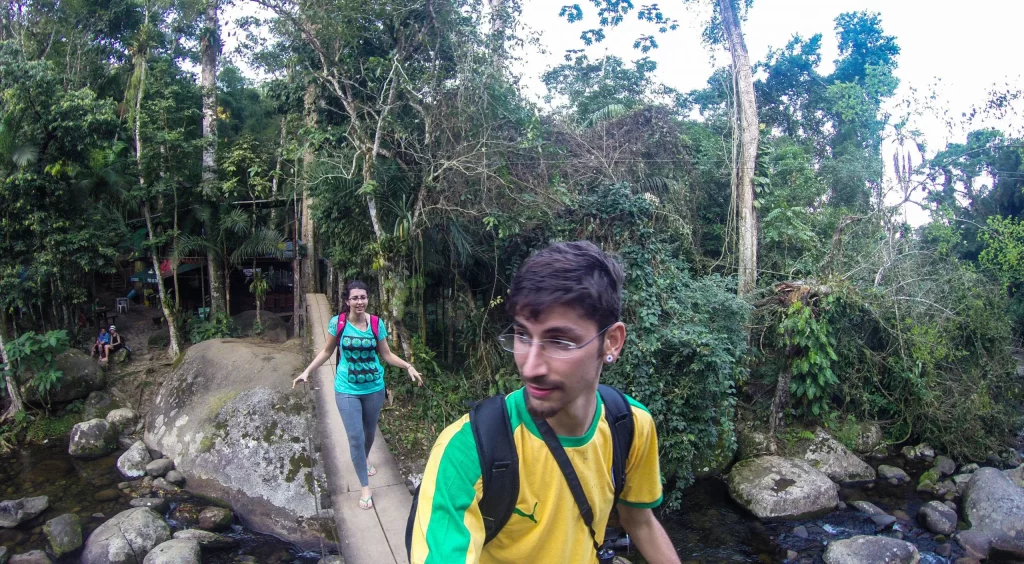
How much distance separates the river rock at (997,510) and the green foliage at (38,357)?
42.6 feet

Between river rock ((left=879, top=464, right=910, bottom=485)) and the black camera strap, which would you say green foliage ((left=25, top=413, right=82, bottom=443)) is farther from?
river rock ((left=879, top=464, right=910, bottom=485))

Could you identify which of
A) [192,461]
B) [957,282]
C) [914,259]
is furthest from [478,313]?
[957,282]

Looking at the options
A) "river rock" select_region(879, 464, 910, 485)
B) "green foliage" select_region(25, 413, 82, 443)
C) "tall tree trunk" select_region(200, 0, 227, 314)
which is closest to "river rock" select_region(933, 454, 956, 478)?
"river rock" select_region(879, 464, 910, 485)

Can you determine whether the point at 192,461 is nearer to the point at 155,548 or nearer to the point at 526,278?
the point at 155,548

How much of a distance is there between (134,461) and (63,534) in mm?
1680

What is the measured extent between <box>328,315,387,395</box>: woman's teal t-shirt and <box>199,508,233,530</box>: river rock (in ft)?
12.4

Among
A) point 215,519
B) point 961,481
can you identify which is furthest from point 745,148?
point 215,519

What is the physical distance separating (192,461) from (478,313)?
4.25m

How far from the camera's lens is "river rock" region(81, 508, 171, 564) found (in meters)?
6.09

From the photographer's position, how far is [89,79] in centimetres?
1236

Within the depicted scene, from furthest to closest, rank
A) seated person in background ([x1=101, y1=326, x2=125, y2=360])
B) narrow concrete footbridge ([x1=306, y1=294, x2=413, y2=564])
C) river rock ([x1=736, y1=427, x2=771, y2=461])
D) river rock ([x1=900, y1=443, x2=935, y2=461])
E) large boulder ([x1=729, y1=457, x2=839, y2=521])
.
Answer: seated person in background ([x1=101, y1=326, x2=125, y2=360]), river rock ([x1=900, y1=443, x2=935, y2=461]), river rock ([x1=736, y1=427, x2=771, y2=461]), large boulder ([x1=729, y1=457, x2=839, y2=521]), narrow concrete footbridge ([x1=306, y1=294, x2=413, y2=564])

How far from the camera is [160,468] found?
7777mm

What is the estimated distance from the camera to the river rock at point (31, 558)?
614cm

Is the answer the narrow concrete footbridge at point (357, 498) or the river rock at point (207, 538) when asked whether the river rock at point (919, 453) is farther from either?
the river rock at point (207, 538)
